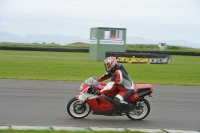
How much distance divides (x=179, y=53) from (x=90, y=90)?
54.6 meters

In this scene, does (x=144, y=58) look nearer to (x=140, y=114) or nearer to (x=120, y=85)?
(x=140, y=114)

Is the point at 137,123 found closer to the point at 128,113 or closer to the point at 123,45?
the point at 128,113

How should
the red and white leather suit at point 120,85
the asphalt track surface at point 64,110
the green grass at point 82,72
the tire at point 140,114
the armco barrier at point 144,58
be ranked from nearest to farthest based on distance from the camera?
the asphalt track surface at point 64,110 < the red and white leather suit at point 120,85 < the tire at point 140,114 < the green grass at point 82,72 < the armco barrier at point 144,58

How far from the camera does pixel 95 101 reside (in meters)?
10.2

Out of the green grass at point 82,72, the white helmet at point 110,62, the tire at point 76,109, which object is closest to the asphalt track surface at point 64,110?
the tire at point 76,109

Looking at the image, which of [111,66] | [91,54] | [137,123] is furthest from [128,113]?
[91,54]

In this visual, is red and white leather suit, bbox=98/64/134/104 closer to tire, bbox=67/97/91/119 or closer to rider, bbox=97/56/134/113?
rider, bbox=97/56/134/113

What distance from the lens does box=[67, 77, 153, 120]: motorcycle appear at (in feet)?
33.5

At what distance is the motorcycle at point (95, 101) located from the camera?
1020cm

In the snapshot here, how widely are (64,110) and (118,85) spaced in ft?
6.15

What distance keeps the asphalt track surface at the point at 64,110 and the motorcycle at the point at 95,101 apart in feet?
0.62

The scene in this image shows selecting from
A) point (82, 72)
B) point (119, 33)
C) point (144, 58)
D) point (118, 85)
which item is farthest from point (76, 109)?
point (119, 33)

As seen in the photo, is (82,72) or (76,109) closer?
(76,109)

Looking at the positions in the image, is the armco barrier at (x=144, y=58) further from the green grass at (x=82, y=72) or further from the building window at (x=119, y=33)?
the building window at (x=119, y=33)
